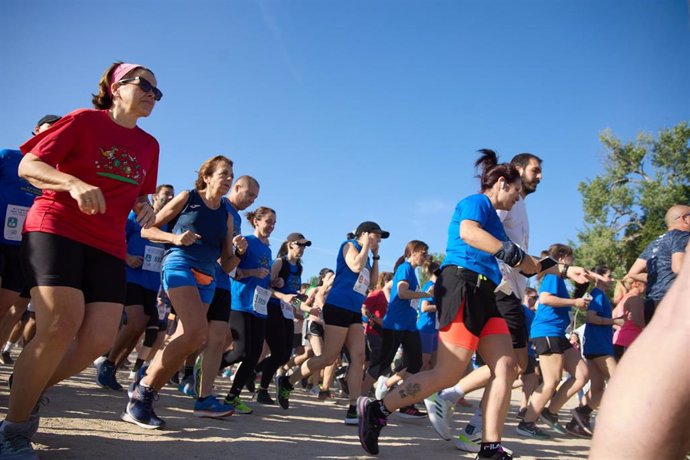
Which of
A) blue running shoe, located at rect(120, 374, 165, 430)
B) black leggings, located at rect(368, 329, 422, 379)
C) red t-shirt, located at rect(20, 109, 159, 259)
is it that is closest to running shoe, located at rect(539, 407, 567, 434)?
black leggings, located at rect(368, 329, 422, 379)

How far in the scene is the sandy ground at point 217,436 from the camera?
10.9 ft

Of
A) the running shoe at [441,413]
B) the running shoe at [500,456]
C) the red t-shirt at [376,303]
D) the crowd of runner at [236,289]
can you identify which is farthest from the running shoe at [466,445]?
the red t-shirt at [376,303]

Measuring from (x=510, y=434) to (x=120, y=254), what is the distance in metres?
4.83

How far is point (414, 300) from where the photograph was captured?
8031 millimetres

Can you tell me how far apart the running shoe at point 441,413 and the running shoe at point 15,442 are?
3.15 meters

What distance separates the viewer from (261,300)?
6477mm

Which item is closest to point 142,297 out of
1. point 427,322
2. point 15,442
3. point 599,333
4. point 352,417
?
point 352,417

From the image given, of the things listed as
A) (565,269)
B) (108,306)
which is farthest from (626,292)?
(108,306)

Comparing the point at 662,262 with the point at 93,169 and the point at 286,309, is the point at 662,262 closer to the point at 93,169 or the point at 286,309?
the point at 286,309

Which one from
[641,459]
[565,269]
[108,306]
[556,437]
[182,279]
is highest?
[565,269]

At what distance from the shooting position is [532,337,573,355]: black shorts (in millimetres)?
6586

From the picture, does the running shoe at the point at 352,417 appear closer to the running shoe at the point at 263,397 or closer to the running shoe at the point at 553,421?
the running shoe at the point at 263,397

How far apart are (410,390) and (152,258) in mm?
3920

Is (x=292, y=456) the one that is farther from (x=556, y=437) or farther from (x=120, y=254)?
(x=556, y=437)
